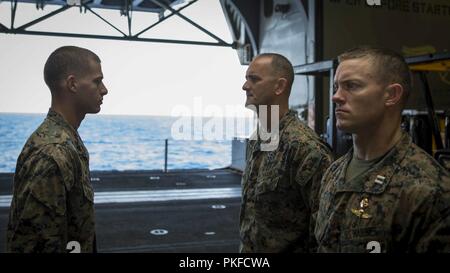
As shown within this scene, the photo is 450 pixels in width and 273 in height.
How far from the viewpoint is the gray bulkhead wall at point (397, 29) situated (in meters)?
8.09

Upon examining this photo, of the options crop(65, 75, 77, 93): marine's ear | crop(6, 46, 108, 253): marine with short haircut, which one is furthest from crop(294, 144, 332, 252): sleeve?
crop(65, 75, 77, 93): marine's ear

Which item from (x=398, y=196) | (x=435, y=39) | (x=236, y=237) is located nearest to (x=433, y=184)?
(x=398, y=196)

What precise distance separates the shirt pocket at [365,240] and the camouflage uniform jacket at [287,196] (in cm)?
65

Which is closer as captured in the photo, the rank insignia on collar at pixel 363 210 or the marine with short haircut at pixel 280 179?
the rank insignia on collar at pixel 363 210

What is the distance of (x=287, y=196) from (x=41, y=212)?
1.17m

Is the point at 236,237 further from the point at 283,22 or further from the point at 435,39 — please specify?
the point at 435,39

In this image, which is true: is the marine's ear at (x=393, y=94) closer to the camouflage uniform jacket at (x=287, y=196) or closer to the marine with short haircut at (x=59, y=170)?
the camouflage uniform jacket at (x=287, y=196)

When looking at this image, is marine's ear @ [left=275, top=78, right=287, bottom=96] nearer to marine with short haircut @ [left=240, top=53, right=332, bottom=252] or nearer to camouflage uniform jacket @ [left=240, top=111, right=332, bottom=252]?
marine with short haircut @ [left=240, top=53, right=332, bottom=252]

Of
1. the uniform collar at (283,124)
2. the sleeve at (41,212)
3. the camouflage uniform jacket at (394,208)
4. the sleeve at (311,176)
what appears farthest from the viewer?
the uniform collar at (283,124)

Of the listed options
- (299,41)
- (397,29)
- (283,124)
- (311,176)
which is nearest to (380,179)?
(311,176)

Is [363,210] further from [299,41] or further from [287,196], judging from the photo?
[299,41]

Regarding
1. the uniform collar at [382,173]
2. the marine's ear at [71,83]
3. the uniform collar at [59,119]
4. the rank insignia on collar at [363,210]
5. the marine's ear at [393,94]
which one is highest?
the marine's ear at [71,83]

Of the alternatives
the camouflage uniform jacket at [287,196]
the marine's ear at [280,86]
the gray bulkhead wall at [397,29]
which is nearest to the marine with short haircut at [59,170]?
the camouflage uniform jacket at [287,196]

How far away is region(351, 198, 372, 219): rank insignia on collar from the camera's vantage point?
62.3 inches
